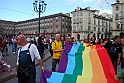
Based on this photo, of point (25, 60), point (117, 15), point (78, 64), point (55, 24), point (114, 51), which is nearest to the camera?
point (25, 60)

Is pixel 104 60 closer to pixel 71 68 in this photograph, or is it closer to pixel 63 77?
pixel 71 68

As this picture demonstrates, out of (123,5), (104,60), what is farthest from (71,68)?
(123,5)

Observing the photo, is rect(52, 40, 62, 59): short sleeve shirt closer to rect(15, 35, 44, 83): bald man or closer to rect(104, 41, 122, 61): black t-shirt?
rect(104, 41, 122, 61): black t-shirt

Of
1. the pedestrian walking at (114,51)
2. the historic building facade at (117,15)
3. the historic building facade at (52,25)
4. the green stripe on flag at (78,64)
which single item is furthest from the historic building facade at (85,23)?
the green stripe on flag at (78,64)

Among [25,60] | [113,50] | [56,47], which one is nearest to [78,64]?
[56,47]

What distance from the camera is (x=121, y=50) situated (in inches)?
267

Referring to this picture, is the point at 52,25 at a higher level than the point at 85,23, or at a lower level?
lower

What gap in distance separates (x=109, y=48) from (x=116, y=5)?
68.2 meters

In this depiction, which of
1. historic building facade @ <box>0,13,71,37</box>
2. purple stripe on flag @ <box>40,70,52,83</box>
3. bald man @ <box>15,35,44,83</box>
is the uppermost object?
historic building facade @ <box>0,13,71,37</box>

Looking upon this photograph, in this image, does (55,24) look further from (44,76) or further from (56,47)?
(44,76)

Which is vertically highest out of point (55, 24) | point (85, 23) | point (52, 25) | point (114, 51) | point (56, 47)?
point (55, 24)

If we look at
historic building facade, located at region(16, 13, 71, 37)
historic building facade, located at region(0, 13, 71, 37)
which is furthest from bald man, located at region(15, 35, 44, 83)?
historic building facade, located at region(16, 13, 71, 37)

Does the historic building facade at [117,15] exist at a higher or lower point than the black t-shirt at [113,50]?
higher

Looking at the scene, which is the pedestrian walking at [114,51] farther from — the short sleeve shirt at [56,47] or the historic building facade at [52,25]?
the historic building facade at [52,25]
